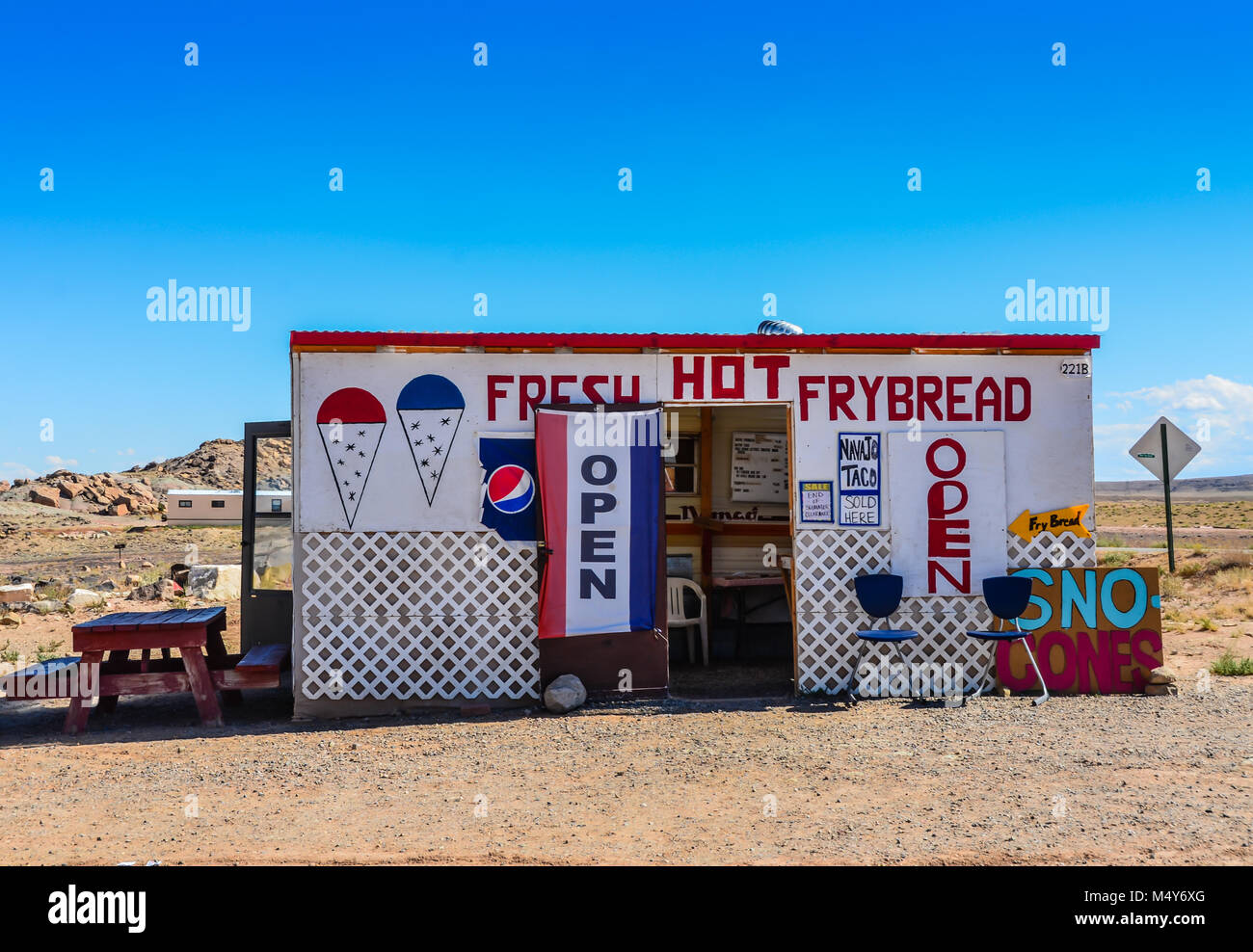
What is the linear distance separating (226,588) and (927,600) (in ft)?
39.3

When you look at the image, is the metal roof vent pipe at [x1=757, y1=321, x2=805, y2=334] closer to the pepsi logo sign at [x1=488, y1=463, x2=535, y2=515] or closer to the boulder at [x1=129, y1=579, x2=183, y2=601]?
the pepsi logo sign at [x1=488, y1=463, x2=535, y2=515]

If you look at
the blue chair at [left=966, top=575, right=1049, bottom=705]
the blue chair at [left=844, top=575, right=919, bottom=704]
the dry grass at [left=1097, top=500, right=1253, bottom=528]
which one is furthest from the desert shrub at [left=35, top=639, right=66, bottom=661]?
the dry grass at [left=1097, top=500, right=1253, bottom=528]

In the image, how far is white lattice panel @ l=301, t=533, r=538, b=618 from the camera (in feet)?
24.9

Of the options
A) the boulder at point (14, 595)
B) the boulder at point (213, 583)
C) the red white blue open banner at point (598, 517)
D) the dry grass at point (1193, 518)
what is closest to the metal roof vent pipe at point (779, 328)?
the red white blue open banner at point (598, 517)

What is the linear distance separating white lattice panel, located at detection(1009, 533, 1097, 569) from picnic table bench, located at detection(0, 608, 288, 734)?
6114 millimetres

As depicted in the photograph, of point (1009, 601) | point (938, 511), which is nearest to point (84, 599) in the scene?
point (938, 511)

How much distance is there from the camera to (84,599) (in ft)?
48.6

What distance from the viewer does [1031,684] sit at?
8.01 m

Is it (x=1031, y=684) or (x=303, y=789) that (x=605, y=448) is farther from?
(x=1031, y=684)

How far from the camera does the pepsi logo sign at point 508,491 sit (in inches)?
302

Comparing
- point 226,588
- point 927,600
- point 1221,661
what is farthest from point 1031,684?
point 226,588

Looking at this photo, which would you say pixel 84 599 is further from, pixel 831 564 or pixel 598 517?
pixel 831 564

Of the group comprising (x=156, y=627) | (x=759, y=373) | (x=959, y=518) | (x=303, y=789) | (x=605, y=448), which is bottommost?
(x=303, y=789)
